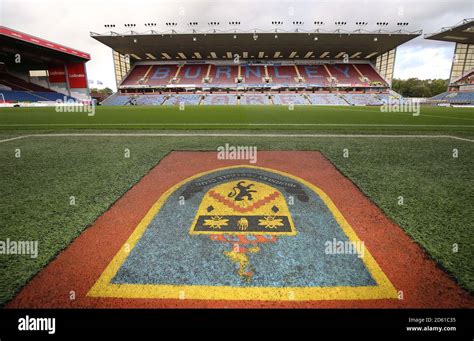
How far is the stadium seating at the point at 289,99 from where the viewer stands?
1633 inches

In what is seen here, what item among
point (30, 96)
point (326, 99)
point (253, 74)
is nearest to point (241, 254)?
point (326, 99)

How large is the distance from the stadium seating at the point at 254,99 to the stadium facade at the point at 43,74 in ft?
89.5

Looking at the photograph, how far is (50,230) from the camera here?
260 centimetres

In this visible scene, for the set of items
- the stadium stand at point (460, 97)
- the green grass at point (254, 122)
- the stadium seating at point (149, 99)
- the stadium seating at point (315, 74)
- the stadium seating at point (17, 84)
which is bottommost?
the green grass at point (254, 122)

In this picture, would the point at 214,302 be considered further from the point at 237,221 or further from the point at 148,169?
the point at 148,169

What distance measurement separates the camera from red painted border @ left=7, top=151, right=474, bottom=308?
174 cm

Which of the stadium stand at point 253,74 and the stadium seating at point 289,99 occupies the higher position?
the stadium stand at point 253,74

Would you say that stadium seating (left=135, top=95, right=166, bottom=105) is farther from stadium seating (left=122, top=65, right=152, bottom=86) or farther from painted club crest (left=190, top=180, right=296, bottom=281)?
painted club crest (left=190, top=180, right=296, bottom=281)

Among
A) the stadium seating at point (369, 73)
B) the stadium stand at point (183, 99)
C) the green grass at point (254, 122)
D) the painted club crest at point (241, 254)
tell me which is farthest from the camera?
the stadium seating at point (369, 73)

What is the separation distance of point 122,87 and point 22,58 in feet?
49.5

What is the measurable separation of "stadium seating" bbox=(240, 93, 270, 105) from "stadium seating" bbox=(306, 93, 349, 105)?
812 cm

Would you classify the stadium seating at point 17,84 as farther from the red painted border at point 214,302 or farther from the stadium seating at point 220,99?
the red painted border at point 214,302

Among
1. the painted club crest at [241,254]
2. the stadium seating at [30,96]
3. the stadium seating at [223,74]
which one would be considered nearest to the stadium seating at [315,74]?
the stadium seating at [223,74]

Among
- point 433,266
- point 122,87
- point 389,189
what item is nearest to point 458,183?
point 389,189
